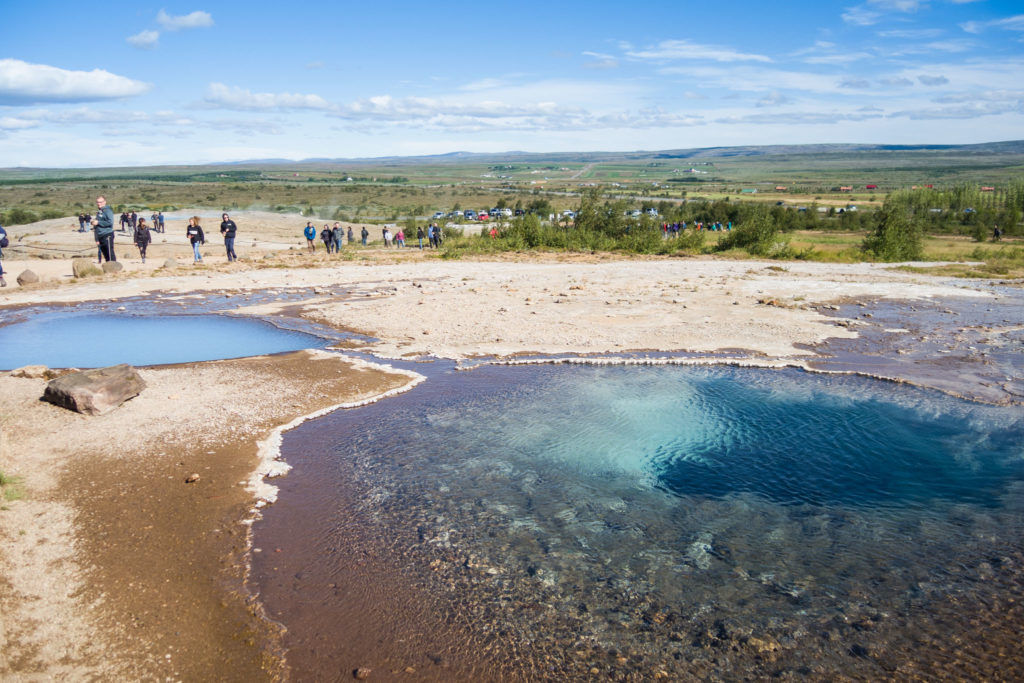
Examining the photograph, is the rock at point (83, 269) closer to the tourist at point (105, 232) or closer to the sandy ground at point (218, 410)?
the sandy ground at point (218, 410)

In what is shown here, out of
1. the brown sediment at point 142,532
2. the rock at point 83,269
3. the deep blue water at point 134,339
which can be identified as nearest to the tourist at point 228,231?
the rock at point 83,269

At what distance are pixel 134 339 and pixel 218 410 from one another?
5574 mm

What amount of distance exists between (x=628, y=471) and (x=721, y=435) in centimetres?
170

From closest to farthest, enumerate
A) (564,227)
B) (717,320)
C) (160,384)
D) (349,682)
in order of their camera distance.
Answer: (349,682) < (160,384) < (717,320) < (564,227)

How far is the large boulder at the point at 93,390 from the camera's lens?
326 inches

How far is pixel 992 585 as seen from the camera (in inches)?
211

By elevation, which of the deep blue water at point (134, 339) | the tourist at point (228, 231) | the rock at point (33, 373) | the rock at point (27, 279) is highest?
the tourist at point (228, 231)

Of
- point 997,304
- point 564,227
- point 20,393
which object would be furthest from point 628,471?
point 564,227

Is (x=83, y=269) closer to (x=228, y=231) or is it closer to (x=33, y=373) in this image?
(x=228, y=231)

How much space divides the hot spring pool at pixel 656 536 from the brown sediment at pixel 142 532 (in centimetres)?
39

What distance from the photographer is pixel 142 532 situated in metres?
5.74

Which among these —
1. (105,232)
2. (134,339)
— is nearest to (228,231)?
(105,232)

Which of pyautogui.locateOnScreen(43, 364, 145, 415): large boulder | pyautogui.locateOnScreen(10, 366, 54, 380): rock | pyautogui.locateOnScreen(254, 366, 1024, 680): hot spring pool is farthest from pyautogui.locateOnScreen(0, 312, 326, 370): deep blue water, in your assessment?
pyautogui.locateOnScreen(254, 366, 1024, 680): hot spring pool

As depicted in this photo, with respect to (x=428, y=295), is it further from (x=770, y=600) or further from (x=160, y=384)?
(x=770, y=600)
